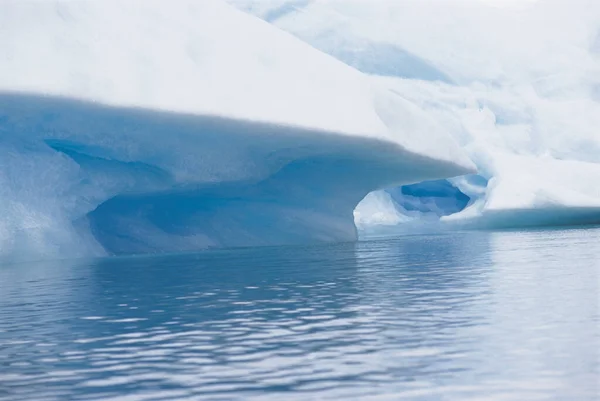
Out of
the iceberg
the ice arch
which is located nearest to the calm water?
the iceberg

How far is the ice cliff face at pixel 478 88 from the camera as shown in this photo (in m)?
26.8

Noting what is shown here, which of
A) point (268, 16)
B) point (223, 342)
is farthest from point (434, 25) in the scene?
point (223, 342)

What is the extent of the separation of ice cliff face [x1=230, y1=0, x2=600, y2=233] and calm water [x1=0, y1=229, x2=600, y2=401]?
16415 millimetres

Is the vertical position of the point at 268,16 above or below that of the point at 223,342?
above

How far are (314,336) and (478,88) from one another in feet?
82.5

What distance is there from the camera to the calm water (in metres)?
4.14

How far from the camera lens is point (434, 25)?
102ft

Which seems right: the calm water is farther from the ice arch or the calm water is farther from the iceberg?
the ice arch

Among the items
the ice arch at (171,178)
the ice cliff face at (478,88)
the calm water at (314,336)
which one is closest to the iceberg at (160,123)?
the ice arch at (171,178)

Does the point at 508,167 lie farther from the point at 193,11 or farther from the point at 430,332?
the point at 430,332

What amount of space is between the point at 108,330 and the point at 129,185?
412 inches

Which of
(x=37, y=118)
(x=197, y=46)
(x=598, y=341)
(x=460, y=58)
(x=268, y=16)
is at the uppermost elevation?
(x=268, y=16)

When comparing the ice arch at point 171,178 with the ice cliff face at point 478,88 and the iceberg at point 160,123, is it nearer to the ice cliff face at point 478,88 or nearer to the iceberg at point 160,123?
the iceberg at point 160,123

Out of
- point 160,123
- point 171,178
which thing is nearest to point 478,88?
point 171,178
